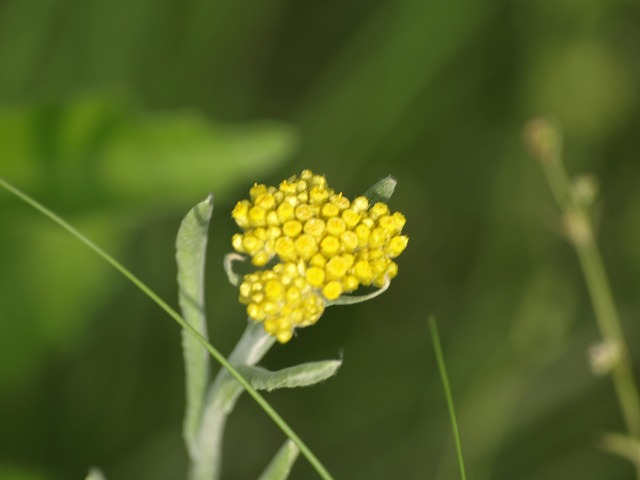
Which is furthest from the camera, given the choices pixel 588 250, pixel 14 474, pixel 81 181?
pixel 588 250

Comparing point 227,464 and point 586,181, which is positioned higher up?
point 227,464

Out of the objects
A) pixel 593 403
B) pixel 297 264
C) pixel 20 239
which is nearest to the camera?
pixel 297 264

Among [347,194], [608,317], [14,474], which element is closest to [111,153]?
[14,474]

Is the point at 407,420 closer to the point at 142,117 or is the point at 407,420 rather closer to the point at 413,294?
the point at 413,294

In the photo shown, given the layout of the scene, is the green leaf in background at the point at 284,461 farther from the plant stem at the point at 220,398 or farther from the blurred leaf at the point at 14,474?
the blurred leaf at the point at 14,474

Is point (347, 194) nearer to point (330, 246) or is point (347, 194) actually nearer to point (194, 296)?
point (194, 296)

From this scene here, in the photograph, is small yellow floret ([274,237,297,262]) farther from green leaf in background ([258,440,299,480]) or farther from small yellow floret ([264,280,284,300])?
green leaf in background ([258,440,299,480])

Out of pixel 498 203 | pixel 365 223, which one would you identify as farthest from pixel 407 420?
pixel 365 223
